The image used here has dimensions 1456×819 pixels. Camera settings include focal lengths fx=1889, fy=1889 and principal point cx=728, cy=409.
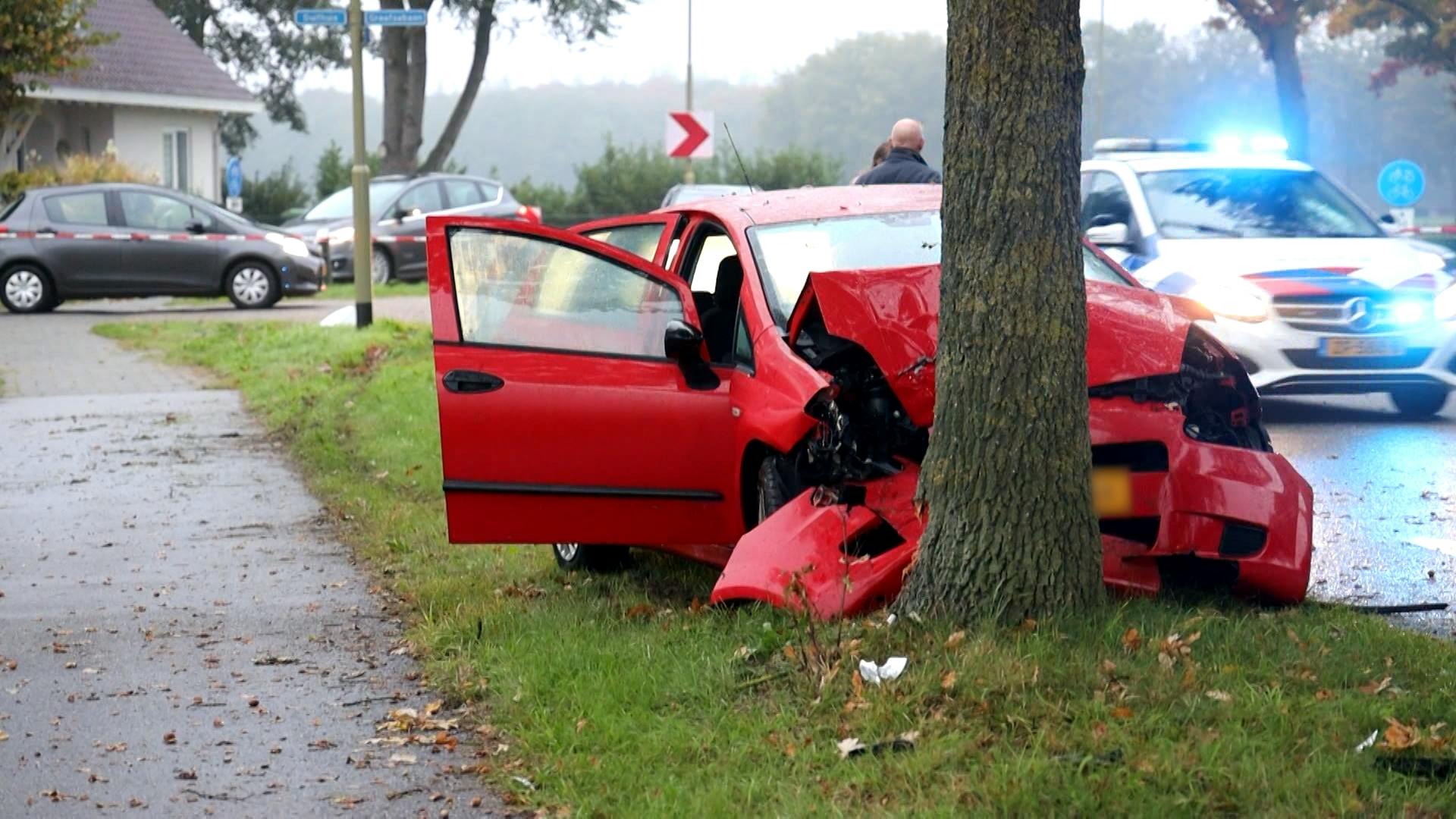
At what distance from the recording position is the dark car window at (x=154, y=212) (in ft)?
75.7

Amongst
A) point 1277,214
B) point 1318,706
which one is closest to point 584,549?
point 1318,706

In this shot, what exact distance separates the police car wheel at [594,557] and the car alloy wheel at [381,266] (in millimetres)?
19687

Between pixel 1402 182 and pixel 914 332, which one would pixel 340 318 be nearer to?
pixel 1402 182

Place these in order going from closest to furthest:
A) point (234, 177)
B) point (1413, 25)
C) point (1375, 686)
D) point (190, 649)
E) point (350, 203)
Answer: point (1375, 686)
point (190, 649)
point (350, 203)
point (1413, 25)
point (234, 177)

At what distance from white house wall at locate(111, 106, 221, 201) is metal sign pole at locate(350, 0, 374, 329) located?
63.7 feet

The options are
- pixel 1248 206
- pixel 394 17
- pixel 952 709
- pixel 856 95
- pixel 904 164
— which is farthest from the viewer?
pixel 856 95

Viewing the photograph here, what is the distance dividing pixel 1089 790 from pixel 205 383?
1257 cm

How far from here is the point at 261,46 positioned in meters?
51.3

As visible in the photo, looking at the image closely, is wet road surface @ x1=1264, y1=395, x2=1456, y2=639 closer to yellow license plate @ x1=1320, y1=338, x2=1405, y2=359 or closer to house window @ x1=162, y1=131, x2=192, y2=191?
yellow license plate @ x1=1320, y1=338, x2=1405, y2=359


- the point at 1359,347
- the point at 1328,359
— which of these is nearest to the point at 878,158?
the point at 1328,359

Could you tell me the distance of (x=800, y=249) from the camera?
7.34 metres

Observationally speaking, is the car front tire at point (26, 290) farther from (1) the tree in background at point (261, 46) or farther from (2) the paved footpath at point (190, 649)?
(1) the tree in background at point (261, 46)

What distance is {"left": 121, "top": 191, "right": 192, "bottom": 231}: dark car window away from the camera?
75.7 ft

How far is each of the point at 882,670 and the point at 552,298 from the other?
253 centimetres
